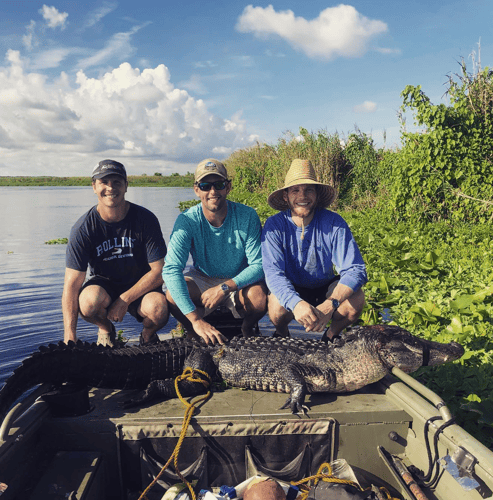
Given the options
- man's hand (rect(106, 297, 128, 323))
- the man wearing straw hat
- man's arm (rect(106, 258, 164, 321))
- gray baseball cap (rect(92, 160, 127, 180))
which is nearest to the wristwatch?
the man wearing straw hat

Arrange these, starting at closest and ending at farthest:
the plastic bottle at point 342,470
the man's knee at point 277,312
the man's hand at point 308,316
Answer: the plastic bottle at point 342,470
the man's hand at point 308,316
the man's knee at point 277,312

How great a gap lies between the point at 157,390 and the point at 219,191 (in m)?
1.77

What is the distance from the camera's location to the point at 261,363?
3029 millimetres

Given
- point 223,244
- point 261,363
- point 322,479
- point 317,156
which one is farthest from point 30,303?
point 317,156

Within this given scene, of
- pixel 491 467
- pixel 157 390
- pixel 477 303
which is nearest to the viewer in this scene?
pixel 491 467

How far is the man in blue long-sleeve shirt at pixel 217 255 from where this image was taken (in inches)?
148

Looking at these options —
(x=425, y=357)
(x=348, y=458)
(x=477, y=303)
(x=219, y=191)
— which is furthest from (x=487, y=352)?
(x=219, y=191)

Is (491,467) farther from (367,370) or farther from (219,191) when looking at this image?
(219,191)

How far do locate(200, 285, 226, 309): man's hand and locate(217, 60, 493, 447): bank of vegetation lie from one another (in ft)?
6.36

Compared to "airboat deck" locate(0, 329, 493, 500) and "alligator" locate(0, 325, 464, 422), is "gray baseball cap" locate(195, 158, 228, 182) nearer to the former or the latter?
"alligator" locate(0, 325, 464, 422)

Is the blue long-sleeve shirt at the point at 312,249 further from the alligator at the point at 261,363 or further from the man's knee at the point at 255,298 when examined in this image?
the alligator at the point at 261,363

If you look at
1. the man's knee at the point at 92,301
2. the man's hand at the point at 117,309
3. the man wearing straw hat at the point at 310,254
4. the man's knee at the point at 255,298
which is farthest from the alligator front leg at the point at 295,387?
the man's knee at the point at 92,301

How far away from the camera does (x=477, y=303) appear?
15.7ft

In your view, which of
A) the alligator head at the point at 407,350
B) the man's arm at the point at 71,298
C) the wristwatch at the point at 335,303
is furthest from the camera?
Answer: the man's arm at the point at 71,298
